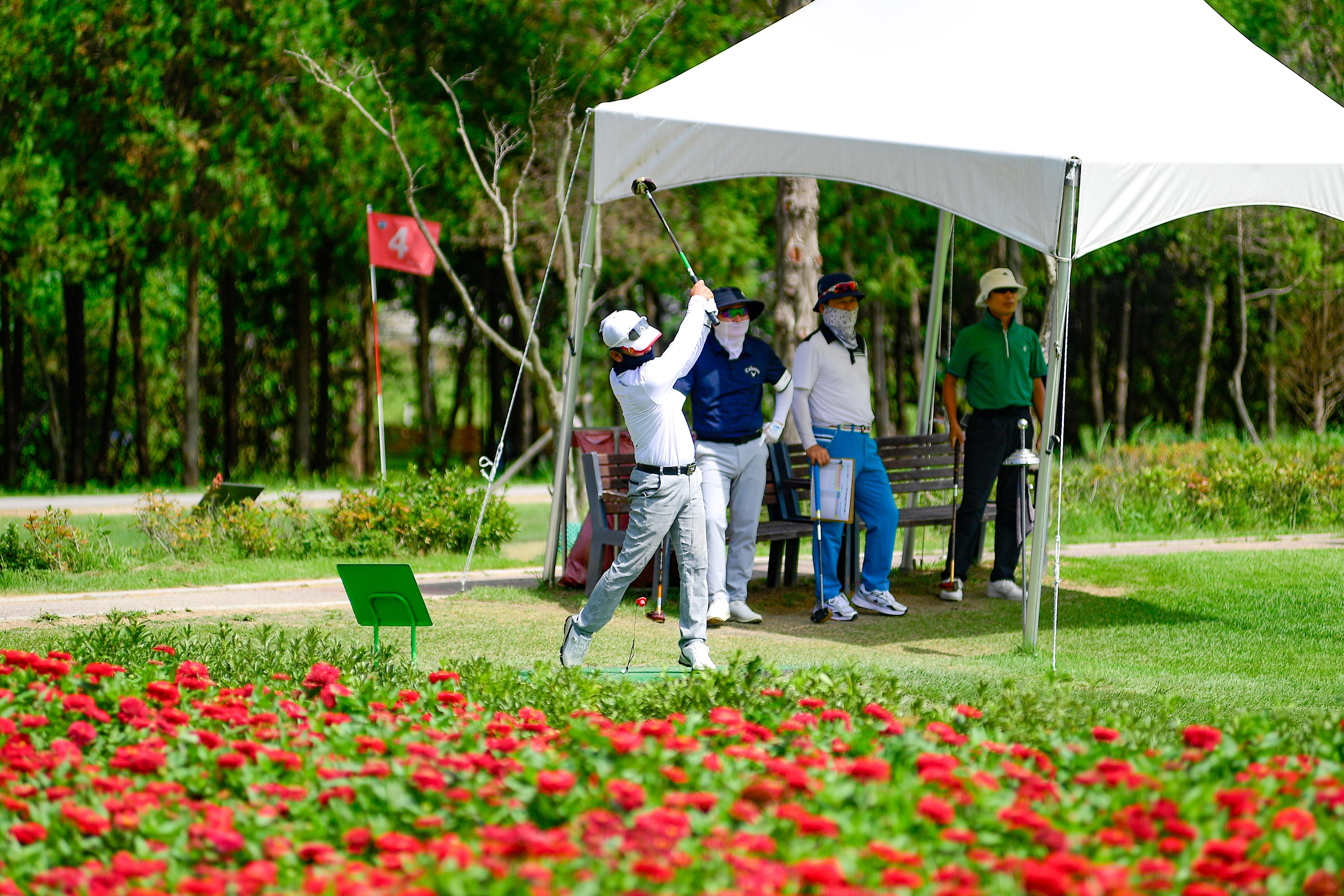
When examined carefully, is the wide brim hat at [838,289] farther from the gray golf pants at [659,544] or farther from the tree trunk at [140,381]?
the tree trunk at [140,381]

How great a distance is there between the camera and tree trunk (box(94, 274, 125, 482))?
24859mm

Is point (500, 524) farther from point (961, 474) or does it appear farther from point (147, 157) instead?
point (147, 157)

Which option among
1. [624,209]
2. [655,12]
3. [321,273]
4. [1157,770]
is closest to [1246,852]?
[1157,770]

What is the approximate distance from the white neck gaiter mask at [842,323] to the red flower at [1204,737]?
514 centimetres

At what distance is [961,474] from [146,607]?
6.05 m

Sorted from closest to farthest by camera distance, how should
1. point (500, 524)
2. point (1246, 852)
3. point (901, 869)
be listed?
point (901, 869)
point (1246, 852)
point (500, 524)

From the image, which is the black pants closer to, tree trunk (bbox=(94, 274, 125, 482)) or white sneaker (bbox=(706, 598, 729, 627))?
white sneaker (bbox=(706, 598, 729, 627))

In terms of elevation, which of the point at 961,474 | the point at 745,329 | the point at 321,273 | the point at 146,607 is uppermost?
the point at 321,273

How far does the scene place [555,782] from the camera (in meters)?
3.47

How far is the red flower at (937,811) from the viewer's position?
326 cm

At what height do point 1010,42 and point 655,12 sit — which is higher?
point 655,12

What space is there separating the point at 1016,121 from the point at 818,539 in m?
2.83

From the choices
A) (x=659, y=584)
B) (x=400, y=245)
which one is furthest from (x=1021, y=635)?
(x=400, y=245)

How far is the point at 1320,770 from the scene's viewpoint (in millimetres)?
3945
